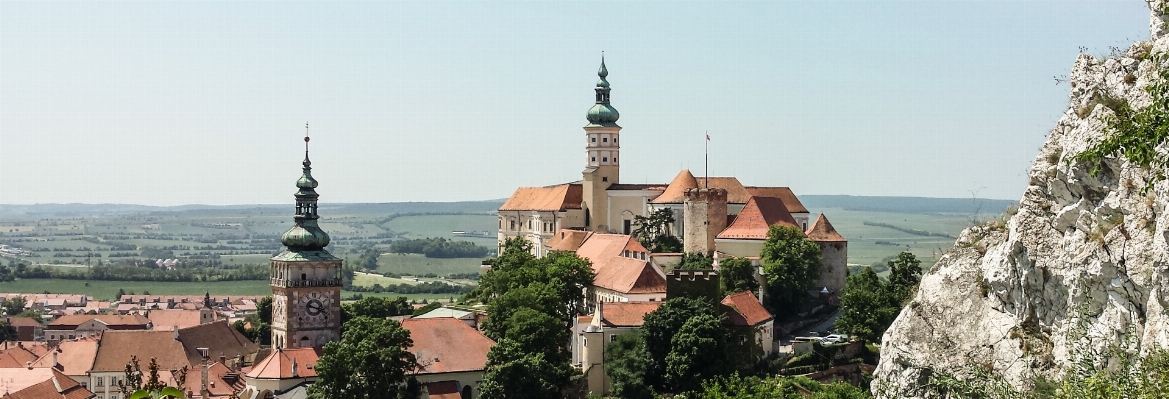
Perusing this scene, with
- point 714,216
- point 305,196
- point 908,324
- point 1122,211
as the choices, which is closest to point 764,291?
point 714,216

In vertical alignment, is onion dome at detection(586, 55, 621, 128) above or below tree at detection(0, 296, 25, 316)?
above

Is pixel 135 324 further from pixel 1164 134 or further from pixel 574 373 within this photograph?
pixel 1164 134

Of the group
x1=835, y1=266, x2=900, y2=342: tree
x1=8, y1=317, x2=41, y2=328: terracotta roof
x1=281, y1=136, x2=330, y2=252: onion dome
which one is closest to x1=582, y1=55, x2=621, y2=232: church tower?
x1=281, y1=136, x2=330, y2=252: onion dome

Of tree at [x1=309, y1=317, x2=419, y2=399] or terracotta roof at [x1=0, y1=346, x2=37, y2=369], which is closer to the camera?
tree at [x1=309, y1=317, x2=419, y2=399]

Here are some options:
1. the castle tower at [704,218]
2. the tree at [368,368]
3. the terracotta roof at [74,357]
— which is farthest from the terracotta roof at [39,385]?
the castle tower at [704,218]

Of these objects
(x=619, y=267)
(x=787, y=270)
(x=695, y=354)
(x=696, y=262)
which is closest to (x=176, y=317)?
(x=619, y=267)

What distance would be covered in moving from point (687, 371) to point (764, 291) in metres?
16.5

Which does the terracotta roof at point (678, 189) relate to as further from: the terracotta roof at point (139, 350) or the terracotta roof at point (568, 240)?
the terracotta roof at point (139, 350)

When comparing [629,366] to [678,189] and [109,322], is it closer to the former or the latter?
[678,189]

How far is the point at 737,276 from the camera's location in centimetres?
7588

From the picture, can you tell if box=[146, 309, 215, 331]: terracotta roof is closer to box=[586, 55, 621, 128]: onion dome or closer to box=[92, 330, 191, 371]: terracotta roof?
box=[92, 330, 191, 371]: terracotta roof

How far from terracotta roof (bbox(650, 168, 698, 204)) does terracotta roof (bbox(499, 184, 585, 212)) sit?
1384cm

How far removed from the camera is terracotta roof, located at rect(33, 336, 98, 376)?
9847 centimetres

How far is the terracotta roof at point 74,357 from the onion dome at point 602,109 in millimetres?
40628
